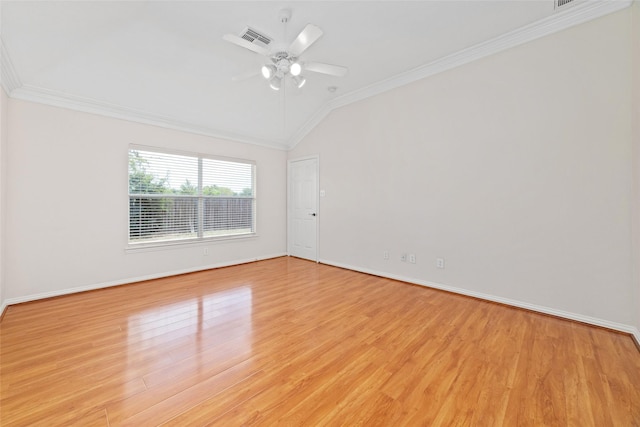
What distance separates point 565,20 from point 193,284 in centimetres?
556

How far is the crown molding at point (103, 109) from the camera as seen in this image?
3.02m

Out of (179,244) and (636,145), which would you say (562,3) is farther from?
(179,244)

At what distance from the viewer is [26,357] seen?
2.01 m


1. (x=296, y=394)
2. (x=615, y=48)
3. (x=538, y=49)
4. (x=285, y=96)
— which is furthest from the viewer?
(x=285, y=96)

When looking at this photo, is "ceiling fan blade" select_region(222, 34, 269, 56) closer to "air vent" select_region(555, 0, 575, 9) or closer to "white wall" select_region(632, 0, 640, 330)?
"air vent" select_region(555, 0, 575, 9)

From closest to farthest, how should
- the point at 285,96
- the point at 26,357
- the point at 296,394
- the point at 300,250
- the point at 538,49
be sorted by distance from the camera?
the point at 296,394 < the point at 26,357 < the point at 538,49 < the point at 285,96 < the point at 300,250

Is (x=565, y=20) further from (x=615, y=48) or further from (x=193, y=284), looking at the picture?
(x=193, y=284)

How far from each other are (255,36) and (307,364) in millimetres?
3294

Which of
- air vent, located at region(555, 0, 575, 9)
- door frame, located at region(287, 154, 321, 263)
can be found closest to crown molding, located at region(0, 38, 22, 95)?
door frame, located at region(287, 154, 321, 263)

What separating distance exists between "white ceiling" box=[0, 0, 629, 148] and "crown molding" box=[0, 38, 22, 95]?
11mm

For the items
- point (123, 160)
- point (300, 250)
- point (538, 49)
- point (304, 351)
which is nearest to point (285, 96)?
point (123, 160)

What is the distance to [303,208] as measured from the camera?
5.62 metres

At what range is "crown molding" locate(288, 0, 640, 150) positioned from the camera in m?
2.53

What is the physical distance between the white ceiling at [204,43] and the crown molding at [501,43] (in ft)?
0.03
